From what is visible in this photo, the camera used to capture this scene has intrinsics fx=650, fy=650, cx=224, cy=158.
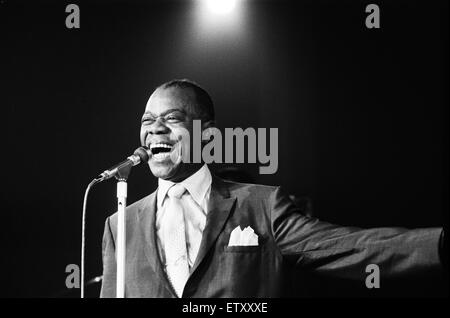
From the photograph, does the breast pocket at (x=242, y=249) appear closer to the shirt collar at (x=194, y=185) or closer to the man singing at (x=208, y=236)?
the man singing at (x=208, y=236)

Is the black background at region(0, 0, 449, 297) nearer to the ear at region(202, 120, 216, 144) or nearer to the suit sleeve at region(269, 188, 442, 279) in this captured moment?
the ear at region(202, 120, 216, 144)

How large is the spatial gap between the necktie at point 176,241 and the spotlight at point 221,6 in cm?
90

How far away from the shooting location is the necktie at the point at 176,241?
2768mm

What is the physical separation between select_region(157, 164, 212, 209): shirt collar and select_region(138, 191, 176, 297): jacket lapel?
0.12 ft

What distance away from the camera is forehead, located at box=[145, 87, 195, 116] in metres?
2.90

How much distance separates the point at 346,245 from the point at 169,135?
0.90m

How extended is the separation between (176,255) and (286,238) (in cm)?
47

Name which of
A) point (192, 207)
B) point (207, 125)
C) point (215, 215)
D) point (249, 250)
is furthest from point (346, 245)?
point (207, 125)

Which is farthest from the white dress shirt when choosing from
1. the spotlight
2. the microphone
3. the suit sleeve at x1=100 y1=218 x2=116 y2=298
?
the spotlight

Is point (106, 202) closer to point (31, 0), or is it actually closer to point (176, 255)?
point (176, 255)

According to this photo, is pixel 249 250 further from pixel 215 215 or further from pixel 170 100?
pixel 170 100

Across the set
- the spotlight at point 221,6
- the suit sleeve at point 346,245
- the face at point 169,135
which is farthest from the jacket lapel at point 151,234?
the spotlight at point 221,6

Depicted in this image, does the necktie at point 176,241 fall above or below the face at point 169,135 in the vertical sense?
below
